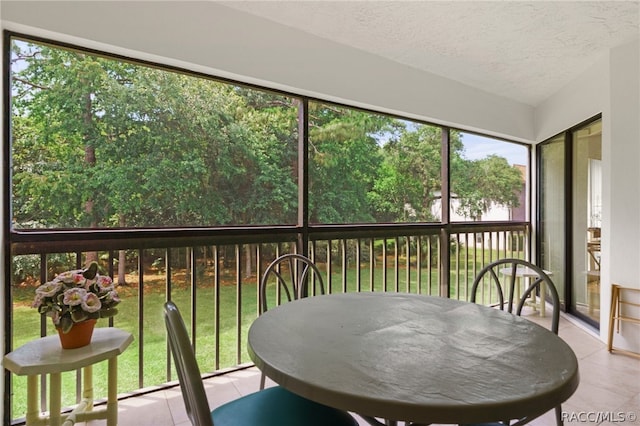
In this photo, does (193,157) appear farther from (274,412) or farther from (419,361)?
(419,361)

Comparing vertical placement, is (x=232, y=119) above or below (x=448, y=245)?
above

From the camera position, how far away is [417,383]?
2.62 ft

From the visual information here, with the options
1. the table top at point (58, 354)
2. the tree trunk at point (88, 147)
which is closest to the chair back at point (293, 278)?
the table top at point (58, 354)

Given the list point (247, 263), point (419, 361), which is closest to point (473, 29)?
point (419, 361)

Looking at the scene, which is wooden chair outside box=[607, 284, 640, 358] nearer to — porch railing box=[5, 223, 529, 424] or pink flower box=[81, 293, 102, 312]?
porch railing box=[5, 223, 529, 424]

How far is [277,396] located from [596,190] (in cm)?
373

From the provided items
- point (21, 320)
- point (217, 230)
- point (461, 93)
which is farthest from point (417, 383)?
point (461, 93)

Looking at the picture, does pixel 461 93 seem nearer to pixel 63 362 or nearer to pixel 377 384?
pixel 377 384

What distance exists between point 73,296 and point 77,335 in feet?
0.64

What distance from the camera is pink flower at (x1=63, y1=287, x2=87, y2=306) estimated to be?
5.18 feet

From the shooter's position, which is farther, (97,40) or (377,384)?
(97,40)

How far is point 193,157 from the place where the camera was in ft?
15.4

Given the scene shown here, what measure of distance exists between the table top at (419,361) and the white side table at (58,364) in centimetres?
91

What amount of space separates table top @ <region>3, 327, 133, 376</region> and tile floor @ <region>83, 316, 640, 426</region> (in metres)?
0.57
